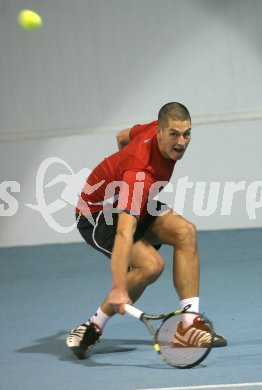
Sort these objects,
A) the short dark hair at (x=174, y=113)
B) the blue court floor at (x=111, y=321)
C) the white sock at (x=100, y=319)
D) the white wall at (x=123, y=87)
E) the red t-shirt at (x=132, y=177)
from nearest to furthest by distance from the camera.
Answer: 1. the blue court floor at (x=111, y=321)
2. the red t-shirt at (x=132, y=177)
3. the short dark hair at (x=174, y=113)
4. the white sock at (x=100, y=319)
5. the white wall at (x=123, y=87)

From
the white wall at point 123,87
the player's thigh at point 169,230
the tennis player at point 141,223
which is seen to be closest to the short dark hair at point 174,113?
the tennis player at point 141,223

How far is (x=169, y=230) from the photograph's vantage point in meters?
5.02

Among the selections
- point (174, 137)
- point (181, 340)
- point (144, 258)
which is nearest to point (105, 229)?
point (144, 258)

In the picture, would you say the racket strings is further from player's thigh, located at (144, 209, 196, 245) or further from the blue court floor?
player's thigh, located at (144, 209, 196, 245)

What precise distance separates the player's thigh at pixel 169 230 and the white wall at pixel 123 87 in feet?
12.8

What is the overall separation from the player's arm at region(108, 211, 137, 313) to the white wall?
445 centimetres

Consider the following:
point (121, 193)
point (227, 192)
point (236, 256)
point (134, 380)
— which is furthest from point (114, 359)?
point (227, 192)

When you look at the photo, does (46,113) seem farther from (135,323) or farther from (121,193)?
(121,193)

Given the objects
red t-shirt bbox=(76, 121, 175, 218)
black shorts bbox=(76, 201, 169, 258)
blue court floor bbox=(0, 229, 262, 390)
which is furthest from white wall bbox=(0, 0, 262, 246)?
black shorts bbox=(76, 201, 169, 258)

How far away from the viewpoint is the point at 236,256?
785 cm

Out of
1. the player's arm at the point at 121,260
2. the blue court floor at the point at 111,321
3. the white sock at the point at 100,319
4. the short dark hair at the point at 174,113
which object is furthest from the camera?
the white sock at the point at 100,319

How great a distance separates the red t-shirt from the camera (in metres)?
4.66

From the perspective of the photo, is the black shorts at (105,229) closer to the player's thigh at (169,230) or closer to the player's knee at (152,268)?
the player's thigh at (169,230)

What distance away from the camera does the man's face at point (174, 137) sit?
4.79 meters
